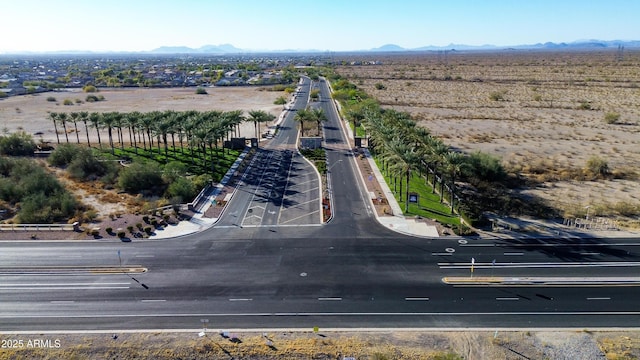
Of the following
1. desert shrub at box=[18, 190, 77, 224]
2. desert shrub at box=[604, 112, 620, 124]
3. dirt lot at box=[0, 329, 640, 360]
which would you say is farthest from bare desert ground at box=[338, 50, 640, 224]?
desert shrub at box=[18, 190, 77, 224]

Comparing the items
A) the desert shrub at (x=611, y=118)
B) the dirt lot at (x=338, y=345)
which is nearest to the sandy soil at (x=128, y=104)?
the dirt lot at (x=338, y=345)

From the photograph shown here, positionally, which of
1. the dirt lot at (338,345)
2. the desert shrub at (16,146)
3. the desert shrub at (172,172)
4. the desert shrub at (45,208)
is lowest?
the dirt lot at (338,345)

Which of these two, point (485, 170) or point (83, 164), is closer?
point (485, 170)

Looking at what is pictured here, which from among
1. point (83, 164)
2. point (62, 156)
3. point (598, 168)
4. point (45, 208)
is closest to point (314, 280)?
point (45, 208)

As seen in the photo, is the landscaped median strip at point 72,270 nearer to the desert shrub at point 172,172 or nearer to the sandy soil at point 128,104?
the desert shrub at point 172,172

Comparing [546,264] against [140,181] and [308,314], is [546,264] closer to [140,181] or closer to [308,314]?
[308,314]

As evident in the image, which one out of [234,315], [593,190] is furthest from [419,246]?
[593,190]

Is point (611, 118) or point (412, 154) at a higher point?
point (412, 154)
